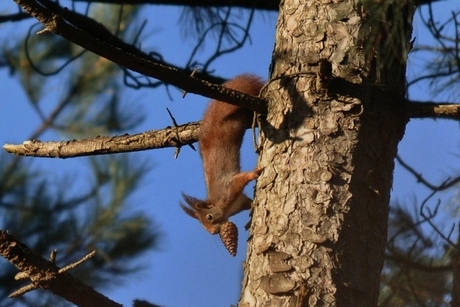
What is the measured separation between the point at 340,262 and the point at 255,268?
141mm

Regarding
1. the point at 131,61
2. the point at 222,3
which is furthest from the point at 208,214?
the point at 222,3

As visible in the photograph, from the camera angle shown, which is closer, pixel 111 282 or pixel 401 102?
pixel 401 102

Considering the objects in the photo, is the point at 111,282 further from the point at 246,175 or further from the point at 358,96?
the point at 358,96

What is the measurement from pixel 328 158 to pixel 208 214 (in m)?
0.70

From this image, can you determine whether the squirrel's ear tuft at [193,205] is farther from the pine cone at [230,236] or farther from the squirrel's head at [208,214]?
the pine cone at [230,236]

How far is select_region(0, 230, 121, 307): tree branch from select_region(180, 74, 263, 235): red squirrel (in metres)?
0.48

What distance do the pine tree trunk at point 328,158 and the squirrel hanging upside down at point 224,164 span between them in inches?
12.0

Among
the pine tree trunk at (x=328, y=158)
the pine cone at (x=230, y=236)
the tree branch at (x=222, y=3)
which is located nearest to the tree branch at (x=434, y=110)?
the pine tree trunk at (x=328, y=158)

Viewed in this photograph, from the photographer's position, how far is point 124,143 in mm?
1491

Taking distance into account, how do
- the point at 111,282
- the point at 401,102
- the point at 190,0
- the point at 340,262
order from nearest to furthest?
the point at 340,262 < the point at 401,102 < the point at 190,0 < the point at 111,282

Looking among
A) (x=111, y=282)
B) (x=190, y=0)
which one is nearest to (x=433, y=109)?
(x=190, y=0)

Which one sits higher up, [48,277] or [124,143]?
[124,143]

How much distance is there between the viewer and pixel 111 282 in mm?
3037

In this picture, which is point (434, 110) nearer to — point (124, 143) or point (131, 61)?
point (131, 61)
